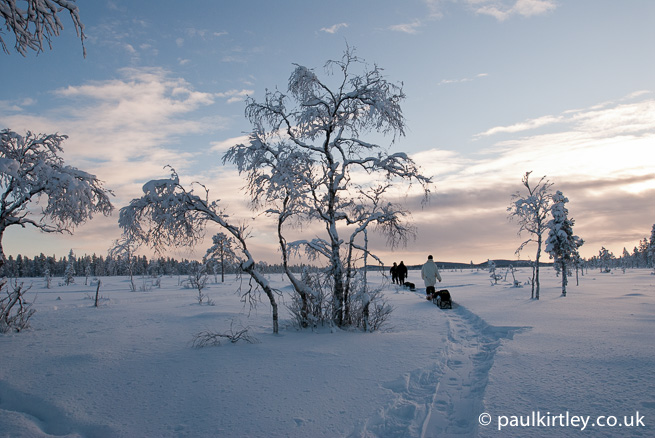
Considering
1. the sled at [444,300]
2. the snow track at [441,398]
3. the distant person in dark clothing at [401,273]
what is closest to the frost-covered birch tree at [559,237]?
the distant person in dark clothing at [401,273]

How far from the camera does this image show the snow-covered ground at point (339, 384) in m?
3.96

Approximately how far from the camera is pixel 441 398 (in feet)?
16.0

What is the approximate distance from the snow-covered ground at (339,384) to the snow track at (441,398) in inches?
0.9

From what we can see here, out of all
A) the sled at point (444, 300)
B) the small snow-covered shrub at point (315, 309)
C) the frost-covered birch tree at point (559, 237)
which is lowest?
the sled at point (444, 300)

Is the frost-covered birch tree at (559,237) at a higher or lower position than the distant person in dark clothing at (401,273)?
higher

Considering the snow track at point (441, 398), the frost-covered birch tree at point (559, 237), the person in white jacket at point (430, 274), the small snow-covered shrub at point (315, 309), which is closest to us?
the snow track at point (441, 398)

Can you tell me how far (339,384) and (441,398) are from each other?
1.44m

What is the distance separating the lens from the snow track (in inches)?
156

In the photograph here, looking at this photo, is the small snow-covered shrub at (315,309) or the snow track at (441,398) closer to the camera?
the snow track at (441,398)

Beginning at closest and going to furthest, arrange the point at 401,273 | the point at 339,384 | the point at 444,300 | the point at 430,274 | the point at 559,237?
the point at 339,384, the point at 444,300, the point at 430,274, the point at 559,237, the point at 401,273

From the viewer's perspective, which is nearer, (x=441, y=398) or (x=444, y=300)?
(x=441, y=398)

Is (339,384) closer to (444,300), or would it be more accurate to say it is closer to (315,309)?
(315,309)

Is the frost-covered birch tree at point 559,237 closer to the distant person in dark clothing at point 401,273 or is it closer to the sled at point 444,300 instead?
the distant person in dark clothing at point 401,273

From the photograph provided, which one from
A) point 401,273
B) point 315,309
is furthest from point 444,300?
point 401,273
